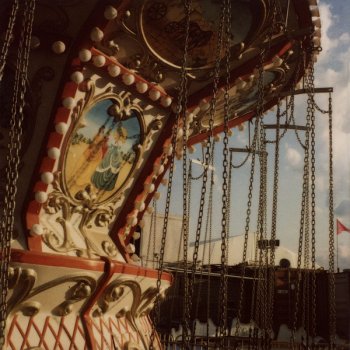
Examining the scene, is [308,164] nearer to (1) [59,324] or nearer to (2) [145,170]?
(2) [145,170]

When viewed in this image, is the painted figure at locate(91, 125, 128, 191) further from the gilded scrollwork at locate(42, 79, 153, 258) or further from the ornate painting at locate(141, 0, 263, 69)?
the ornate painting at locate(141, 0, 263, 69)

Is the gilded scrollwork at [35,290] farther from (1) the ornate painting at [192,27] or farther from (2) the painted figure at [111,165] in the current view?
(1) the ornate painting at [192,27]

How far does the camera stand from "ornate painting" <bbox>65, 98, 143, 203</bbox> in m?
5.01

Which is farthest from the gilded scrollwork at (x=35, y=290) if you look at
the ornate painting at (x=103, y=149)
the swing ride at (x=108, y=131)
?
the ornate painting at (x=103, y=149)

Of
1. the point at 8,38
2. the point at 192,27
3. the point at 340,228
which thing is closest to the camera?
the point at 8,38

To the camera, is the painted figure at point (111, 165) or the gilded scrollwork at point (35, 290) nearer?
the gilded scrollwork at point (35, 290)

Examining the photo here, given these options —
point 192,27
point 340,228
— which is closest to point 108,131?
point 192,27

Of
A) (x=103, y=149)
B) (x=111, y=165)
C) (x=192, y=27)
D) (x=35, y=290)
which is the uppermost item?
(x=192, y=27)

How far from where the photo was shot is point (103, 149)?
17.3ft

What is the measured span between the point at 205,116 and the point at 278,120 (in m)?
1.03

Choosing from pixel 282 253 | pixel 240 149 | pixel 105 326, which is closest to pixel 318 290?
pixel 240 149

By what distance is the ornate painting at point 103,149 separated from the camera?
5008mm

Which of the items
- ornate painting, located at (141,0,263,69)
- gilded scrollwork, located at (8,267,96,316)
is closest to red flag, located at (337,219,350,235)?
ornate painting, located at (141,0,263,69)

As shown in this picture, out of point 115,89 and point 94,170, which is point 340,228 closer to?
point 94,170
